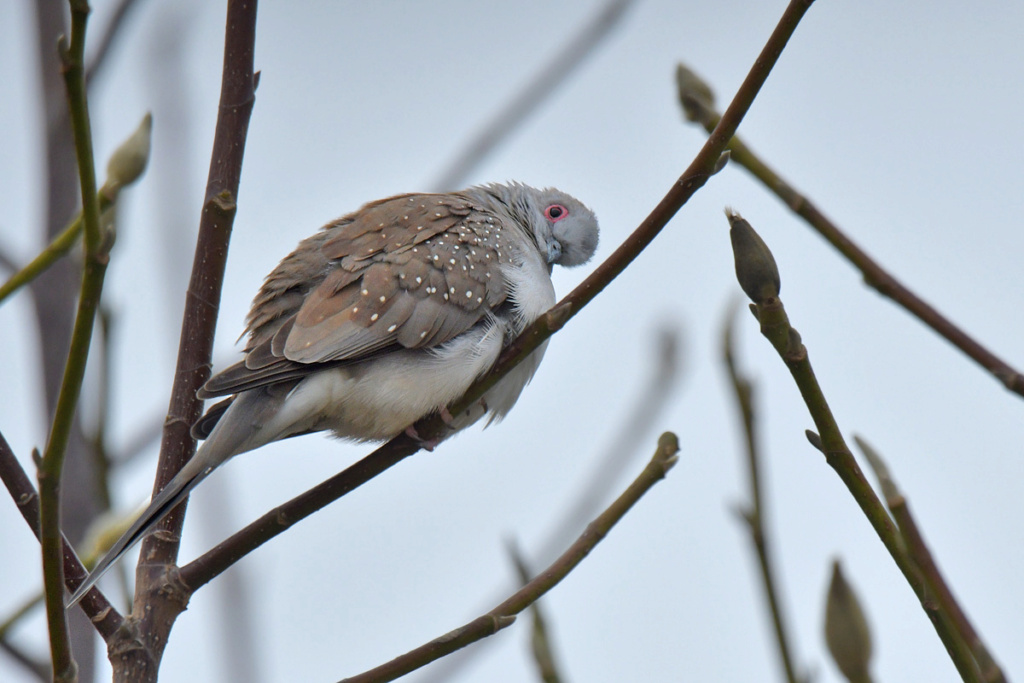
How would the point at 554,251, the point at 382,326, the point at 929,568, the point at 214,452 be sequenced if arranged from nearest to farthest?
1. the point at 929,568
2. the point at 214,452
3. the point at 382,326
4. the point at 554,251

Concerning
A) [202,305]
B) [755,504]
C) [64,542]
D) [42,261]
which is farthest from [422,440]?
[755,504]

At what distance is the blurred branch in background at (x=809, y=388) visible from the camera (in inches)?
63.5

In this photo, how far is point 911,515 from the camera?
1611mm

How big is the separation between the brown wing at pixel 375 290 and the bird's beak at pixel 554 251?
0.74 meters

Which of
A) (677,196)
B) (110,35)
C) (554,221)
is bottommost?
(677,196)

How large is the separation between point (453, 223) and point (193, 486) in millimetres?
1706

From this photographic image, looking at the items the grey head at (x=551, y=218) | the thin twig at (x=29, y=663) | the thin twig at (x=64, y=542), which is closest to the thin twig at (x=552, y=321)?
the thin twig at (x=64, y=542)

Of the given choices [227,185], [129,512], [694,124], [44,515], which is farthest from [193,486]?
[694,124]

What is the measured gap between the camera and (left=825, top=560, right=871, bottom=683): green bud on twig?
158 centimetres

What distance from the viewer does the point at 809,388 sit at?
1659 mm

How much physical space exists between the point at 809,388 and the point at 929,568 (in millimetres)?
307

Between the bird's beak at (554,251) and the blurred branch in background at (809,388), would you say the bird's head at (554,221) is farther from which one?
the blurred branch in background at (809,388)

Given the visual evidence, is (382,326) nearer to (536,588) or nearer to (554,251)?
(554,251)

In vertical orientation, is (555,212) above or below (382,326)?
above
